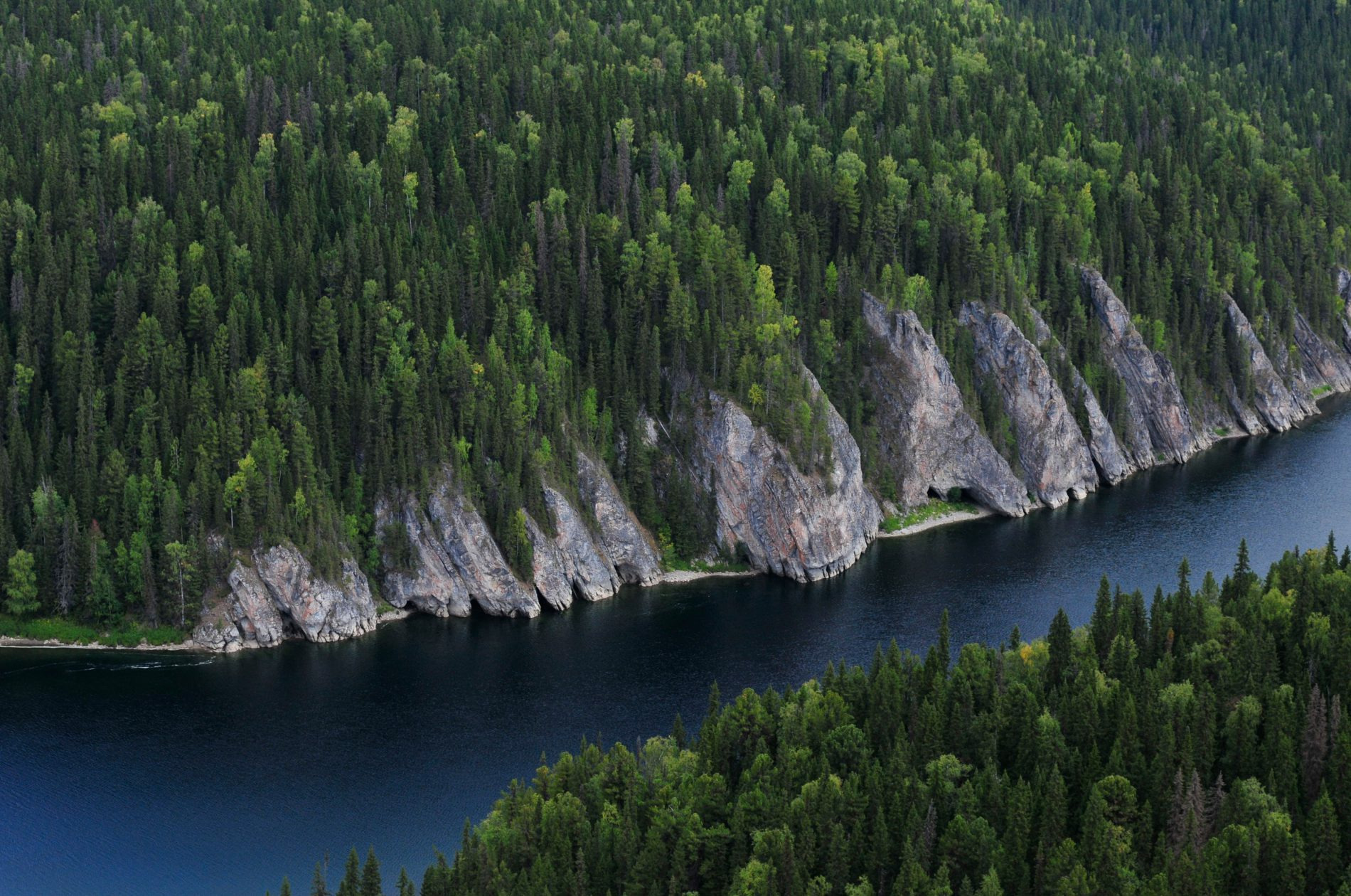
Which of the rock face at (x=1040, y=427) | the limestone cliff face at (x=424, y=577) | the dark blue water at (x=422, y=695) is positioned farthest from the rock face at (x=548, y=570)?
the rock face at (x=1040, y=427)

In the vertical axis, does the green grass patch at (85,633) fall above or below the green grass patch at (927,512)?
below

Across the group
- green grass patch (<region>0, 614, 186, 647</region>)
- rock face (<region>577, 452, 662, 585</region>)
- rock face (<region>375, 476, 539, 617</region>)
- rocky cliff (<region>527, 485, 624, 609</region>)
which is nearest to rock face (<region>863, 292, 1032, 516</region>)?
rock face (<region>577, 452, 662, 585</region>)

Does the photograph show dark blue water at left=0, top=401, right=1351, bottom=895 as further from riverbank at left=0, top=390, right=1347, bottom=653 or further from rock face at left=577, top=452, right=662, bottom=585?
rock face at left=577, top=452, right=662, bottom=585

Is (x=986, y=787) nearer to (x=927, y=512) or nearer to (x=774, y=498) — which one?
(x=774, y=498)

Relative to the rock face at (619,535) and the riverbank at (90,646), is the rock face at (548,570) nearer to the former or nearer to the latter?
the rock face at (619,535)

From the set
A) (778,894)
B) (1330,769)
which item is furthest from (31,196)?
(1330,769)

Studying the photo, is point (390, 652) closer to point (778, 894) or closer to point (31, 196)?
point (778, 894)
